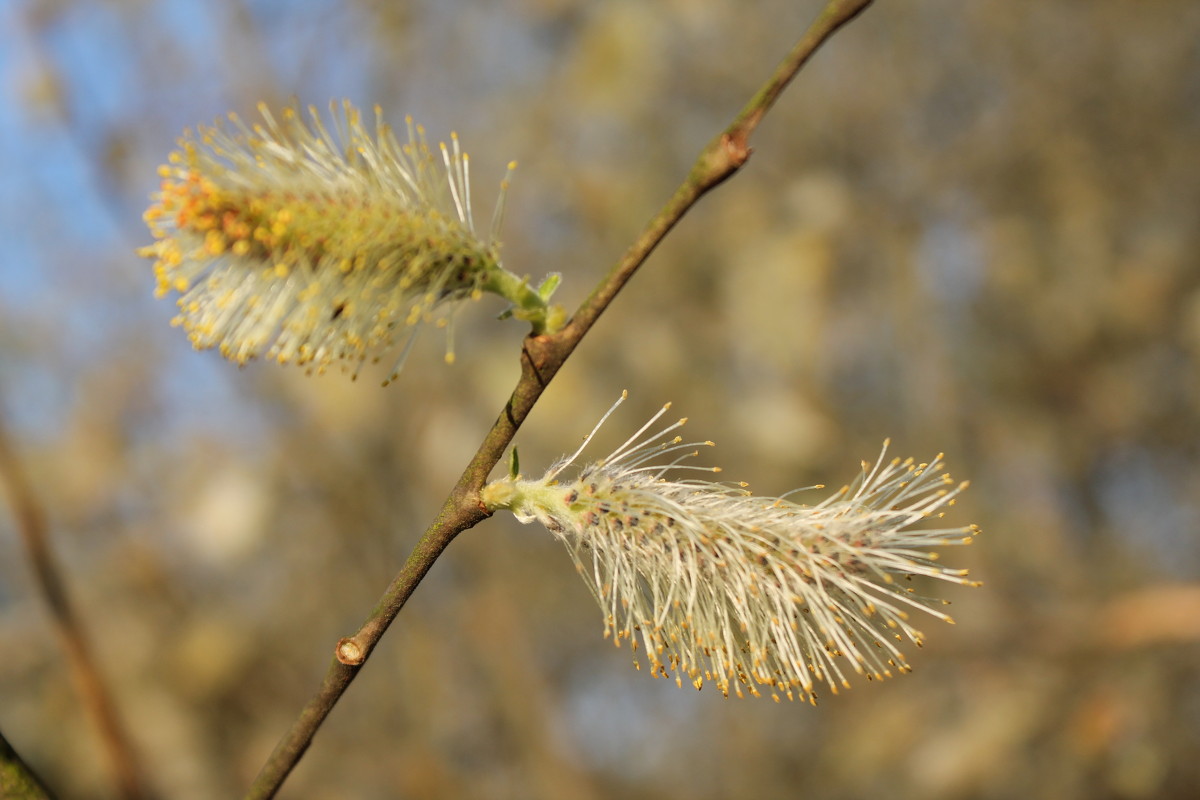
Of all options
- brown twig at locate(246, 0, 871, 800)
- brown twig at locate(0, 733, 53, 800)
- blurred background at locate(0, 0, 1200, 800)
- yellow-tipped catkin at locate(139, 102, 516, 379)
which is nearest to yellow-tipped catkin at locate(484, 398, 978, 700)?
brown twig at locate(246, 0, 871, 800)

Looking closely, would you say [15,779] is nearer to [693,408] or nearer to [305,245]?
[305,245]

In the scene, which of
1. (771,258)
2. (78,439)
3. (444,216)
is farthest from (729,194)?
(444,216)

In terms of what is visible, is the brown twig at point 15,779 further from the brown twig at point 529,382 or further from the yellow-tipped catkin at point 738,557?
the yellow-tipped catkin at point 738,557

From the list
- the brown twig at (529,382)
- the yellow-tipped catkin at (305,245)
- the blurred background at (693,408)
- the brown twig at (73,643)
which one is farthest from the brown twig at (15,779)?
the blurred background at (693,408)

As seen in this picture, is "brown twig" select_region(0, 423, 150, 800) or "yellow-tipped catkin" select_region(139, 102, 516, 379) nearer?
"yellow-tipped catkin" select_region(139, 102, 516, 379)

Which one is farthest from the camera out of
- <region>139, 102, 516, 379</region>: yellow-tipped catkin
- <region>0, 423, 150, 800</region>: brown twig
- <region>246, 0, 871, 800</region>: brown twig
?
<region>0, 423, 150, 800</region>: brown twig

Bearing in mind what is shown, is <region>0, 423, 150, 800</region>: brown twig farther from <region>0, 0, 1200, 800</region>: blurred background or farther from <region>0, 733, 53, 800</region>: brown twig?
<region>0, 0, 1200, 800</region>: blurred background
